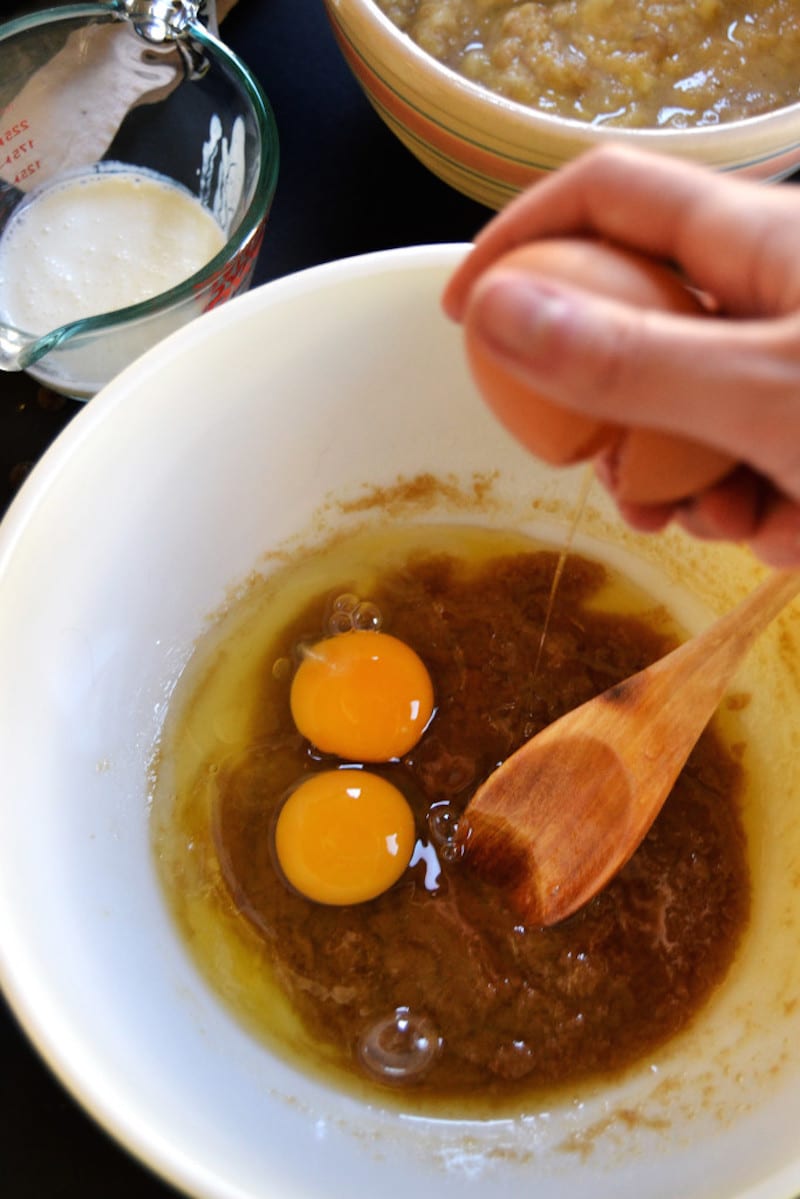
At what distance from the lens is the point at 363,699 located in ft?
5.90

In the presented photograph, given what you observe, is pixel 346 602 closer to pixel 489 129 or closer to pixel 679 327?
pixel 489 129

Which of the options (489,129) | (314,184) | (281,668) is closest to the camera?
(489,129)

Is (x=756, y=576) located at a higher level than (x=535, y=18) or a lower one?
lower

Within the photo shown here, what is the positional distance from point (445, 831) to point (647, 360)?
1.18 metres

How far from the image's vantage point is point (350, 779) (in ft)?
5.79

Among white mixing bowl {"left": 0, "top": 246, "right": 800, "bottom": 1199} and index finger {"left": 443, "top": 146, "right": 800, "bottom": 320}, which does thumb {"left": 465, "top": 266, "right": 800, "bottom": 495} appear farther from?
white mixing bowl {"left": 0, "top": 246, "right": 800, "bottom": 1199}

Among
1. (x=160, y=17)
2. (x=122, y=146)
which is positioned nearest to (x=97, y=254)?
(x=122, y=146)

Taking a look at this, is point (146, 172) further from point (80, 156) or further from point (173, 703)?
point (173, 703)

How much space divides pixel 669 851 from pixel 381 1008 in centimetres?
53

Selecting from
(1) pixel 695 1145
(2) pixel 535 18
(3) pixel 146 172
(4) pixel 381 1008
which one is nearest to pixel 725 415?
(1) pixel 695 1145

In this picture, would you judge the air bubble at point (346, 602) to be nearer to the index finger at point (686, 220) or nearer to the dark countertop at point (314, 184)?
the dark countertop at point (314, 184)

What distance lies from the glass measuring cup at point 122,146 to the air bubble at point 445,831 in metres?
0.92

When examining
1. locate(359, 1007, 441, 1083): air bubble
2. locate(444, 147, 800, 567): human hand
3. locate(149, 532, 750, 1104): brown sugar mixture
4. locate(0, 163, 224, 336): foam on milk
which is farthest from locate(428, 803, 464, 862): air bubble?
locate(0, 163, 224, 336): foam on milk

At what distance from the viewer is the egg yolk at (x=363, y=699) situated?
5.91ft
